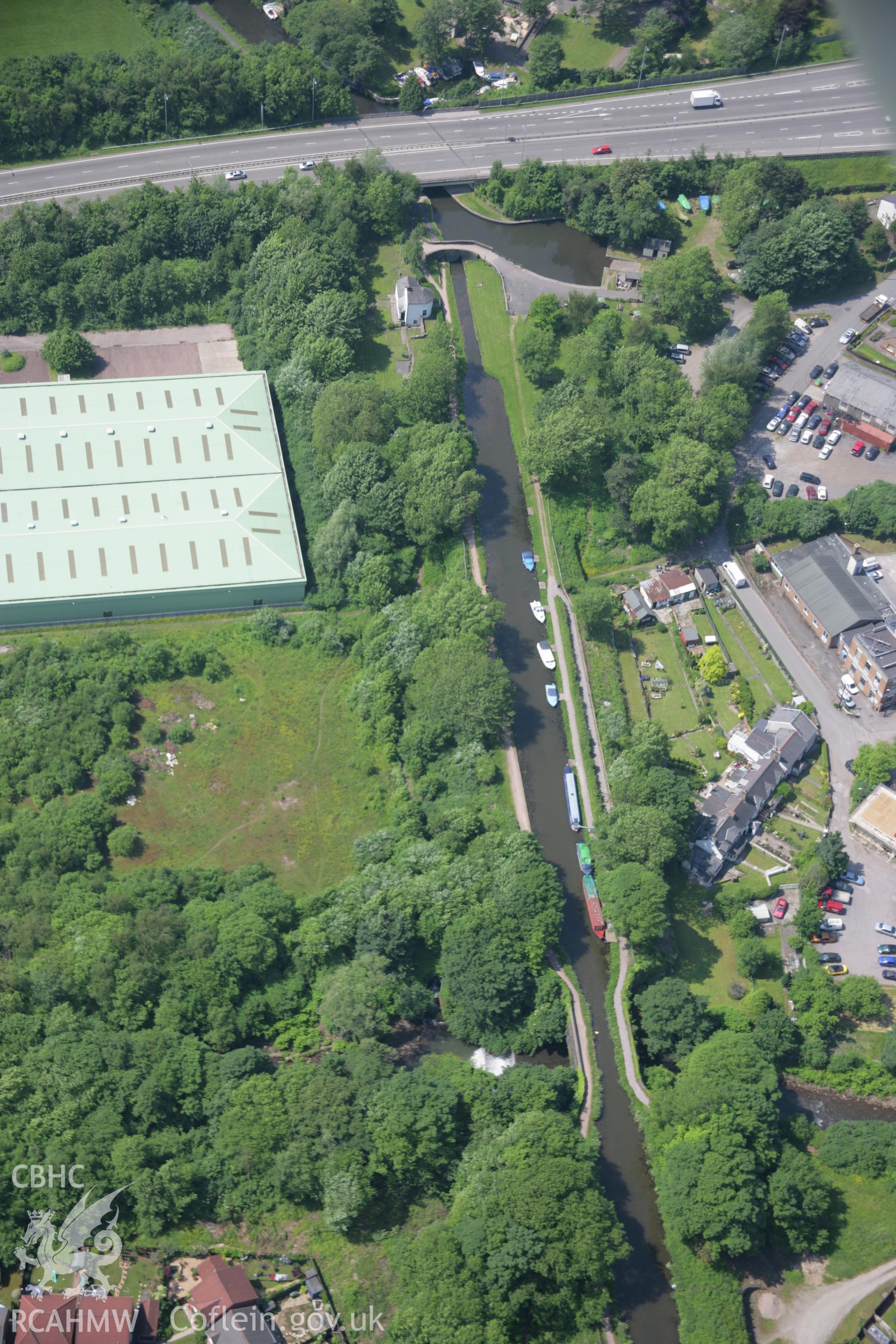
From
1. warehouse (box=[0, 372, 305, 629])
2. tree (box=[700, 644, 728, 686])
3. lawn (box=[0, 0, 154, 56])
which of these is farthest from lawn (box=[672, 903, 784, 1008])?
lawn (box=[0, 0, 154, 56])

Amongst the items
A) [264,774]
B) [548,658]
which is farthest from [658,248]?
[264,774]

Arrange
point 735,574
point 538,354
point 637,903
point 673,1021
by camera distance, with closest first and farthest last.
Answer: point 673,1021 → point 637,903 → point 735,574 → point 538,354

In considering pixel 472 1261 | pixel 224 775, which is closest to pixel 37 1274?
pixel 472 1261

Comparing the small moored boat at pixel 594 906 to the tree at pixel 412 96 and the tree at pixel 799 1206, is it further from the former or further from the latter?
the tree at pixel 412 96

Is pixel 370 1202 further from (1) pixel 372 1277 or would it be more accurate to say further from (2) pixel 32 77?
(2) pixel 32 77

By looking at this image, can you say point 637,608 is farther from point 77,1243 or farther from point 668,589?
point 77,1243

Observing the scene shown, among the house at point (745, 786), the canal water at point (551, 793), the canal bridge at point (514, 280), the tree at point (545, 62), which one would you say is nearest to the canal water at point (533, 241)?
the canal bridge at point (514, 280)
